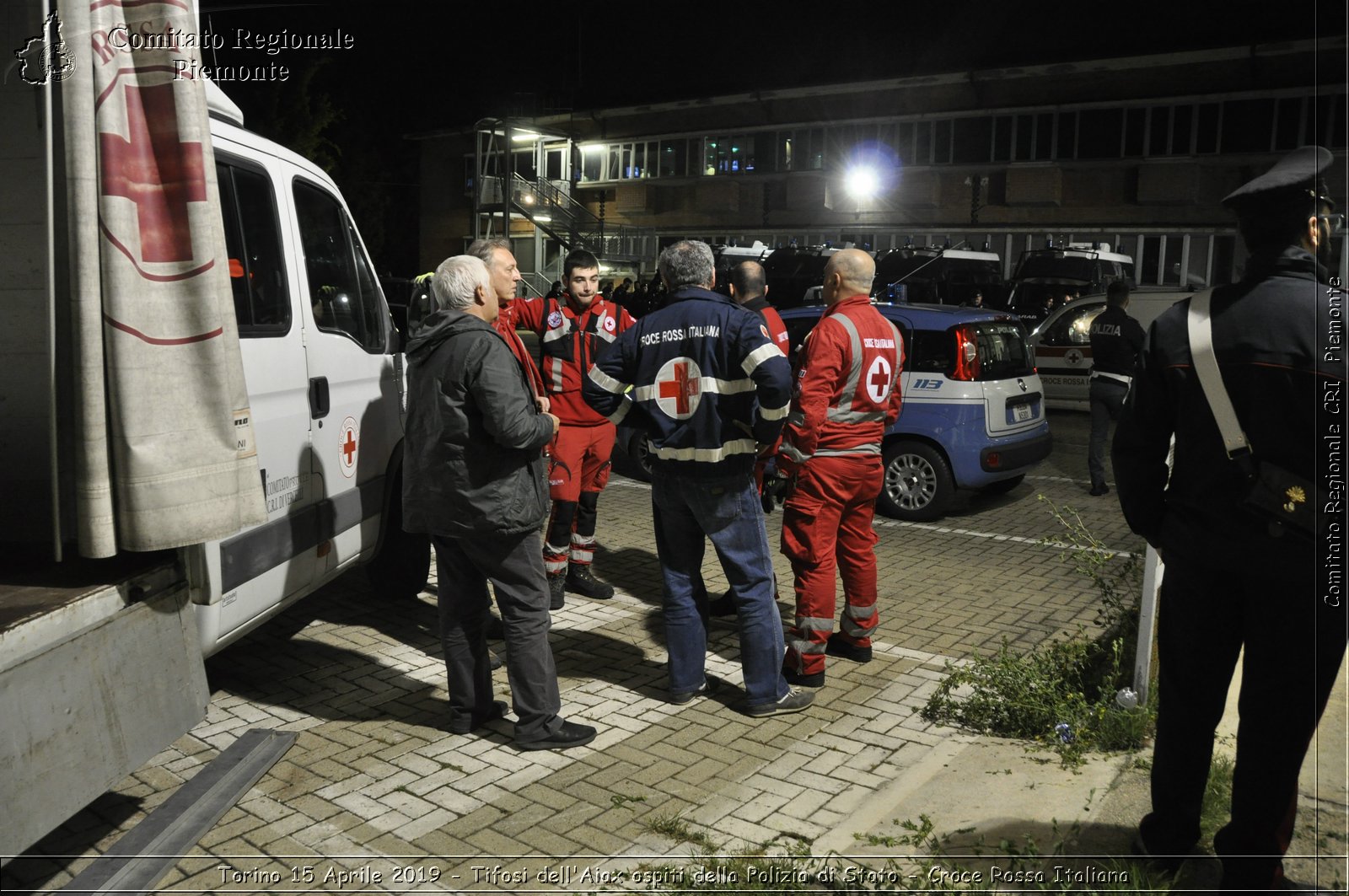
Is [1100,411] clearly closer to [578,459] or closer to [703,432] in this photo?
[578,459]

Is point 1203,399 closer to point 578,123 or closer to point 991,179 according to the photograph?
point 991,179

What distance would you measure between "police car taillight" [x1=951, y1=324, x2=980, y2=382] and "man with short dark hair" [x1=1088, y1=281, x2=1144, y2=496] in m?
1.88

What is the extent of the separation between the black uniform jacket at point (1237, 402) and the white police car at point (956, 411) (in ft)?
18.4

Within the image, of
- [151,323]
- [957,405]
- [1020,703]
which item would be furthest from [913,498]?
[151,323]

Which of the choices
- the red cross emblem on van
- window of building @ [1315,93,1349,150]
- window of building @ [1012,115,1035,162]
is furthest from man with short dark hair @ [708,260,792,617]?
window of building @ [1012,115,1035,162]

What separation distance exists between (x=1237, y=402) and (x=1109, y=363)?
7.59 metres

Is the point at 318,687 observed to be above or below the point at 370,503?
below

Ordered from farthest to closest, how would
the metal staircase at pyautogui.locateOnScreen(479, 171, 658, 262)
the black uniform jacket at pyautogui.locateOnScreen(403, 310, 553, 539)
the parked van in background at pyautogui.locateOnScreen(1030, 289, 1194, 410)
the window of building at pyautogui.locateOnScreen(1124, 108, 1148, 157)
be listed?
1. the metal staircase at pyautogui.locateOnScreen(479, 171, 658, 262)
2. the window of building at pyautogui.locateOnScreen(1124, 108, 1148, 157)
3. the parked van in background at pyautogui.locateOnScreen(1030, 289, 1194, 410)
4. the black uniform jacket at pyautogui.locateOnScreen(403, 310, 553, 539)

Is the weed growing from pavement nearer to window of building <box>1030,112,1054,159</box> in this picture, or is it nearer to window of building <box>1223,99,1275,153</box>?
window of building <box>1223,99,1275,153</box>

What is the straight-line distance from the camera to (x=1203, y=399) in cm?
301

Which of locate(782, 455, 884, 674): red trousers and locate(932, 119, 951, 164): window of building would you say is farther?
locate(932, 119, 951, 164): window of building

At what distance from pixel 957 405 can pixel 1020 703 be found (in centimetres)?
457

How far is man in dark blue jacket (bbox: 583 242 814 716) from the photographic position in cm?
461

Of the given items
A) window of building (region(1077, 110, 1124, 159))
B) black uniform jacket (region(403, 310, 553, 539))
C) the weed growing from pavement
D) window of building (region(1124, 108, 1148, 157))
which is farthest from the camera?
window of building (region(1077, 110, 1124, 159))
